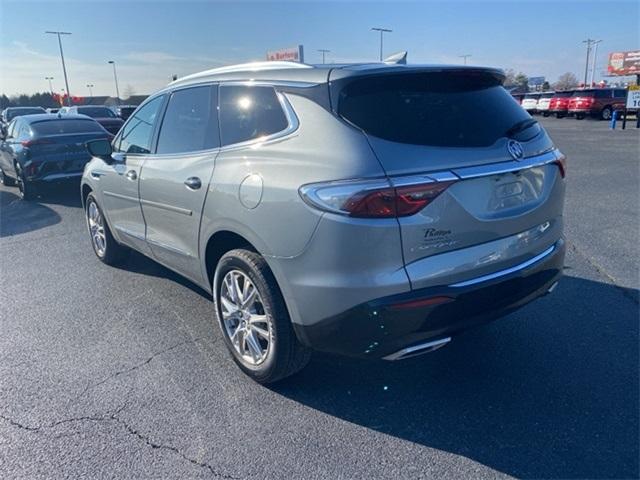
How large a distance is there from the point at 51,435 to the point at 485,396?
A: 247cm

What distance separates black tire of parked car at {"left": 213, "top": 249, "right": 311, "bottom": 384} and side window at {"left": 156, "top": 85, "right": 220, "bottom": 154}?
871 mm

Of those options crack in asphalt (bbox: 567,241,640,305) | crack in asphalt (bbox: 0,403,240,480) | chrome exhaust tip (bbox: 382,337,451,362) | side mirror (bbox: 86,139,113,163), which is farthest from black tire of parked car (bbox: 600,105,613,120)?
crack in asphalt (bbox: 0,403,240,480)

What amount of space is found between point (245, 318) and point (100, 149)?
8.71 feet

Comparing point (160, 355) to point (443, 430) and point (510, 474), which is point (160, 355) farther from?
point (510, 474)

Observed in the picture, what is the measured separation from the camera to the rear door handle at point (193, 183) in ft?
11.4

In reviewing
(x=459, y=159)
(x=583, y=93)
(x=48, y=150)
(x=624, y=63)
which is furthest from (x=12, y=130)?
(x=624, y=63)

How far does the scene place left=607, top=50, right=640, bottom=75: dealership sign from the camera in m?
49.6

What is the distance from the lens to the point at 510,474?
2434 mm

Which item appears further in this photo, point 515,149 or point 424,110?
point 515,149

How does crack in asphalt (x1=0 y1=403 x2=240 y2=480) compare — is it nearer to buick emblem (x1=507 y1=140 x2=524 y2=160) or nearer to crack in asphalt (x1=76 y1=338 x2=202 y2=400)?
crack in asphalt (x1=76 y1=338 x2=202 y2=400)

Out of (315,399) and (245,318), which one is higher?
(245,318)

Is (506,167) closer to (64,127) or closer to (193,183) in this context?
(193,183)

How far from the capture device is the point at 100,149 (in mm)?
4902

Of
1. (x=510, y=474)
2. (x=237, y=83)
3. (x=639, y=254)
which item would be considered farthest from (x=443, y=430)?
(x=639, y=254)
